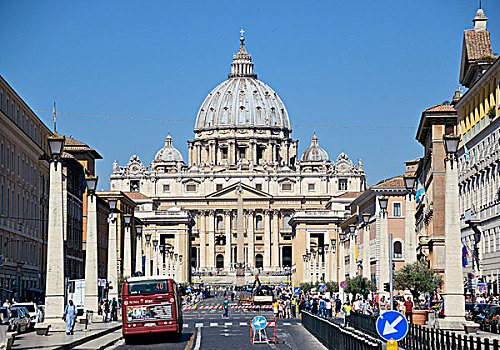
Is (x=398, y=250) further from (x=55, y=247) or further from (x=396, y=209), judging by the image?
(x=55, y=247)

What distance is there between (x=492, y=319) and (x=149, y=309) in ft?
37.6

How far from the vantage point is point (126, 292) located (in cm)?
3709

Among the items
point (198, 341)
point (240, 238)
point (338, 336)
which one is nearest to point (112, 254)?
point (198, 341)

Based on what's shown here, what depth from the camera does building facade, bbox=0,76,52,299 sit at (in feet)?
199

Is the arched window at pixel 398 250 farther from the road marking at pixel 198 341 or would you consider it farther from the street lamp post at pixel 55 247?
the street lamp post at pixel 55 247

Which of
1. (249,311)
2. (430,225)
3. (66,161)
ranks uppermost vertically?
(66,161)

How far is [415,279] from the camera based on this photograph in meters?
55.5

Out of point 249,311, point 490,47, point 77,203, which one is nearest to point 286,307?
point 249,311

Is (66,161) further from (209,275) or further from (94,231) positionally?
(209,275)

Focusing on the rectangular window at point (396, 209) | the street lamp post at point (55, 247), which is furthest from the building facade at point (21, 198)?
the rectangular window at point (396, 209)

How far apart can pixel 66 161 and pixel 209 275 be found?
357 feet

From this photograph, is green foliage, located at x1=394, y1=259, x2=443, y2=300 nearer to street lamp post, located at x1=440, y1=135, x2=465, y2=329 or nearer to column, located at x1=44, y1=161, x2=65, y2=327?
street lamp post, located at x1=440, y1=135, x2=465, y2=329

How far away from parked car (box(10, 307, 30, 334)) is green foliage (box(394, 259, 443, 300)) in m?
20.8

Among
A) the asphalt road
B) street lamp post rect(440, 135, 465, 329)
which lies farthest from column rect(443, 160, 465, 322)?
the asphalt road
